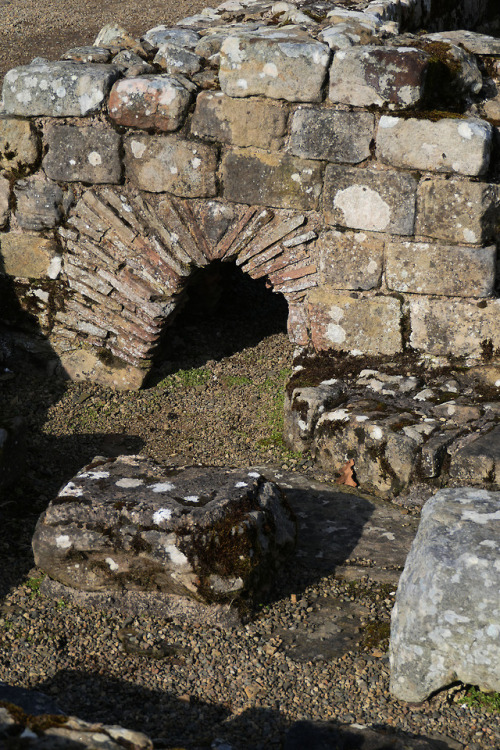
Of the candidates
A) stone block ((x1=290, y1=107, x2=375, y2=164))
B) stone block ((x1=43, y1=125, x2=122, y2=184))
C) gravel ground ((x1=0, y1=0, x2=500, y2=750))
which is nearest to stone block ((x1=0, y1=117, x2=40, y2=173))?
stone block ((x1=43, y1=125, x2=122, y2=184))

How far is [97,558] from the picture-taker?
156 inches

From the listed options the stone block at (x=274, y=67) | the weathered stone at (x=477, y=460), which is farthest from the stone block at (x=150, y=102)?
the weathered stone at (x=477, y=460)

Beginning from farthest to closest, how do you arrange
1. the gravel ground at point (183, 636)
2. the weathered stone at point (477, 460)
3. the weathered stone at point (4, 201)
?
the weathered stone at point (4, 201) → the weathered stone at point (477, 460) → the gravel ground at point (183, 636)

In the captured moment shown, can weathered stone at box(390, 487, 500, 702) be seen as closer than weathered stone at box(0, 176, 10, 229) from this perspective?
Yes

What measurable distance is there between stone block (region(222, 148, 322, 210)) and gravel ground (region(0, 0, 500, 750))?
140 cm

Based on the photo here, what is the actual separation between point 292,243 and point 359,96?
102 cm

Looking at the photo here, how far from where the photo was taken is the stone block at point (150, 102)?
17.8ft

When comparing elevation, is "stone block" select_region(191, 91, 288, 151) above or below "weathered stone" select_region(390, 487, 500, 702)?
above

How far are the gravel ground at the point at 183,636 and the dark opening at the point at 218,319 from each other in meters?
0.35

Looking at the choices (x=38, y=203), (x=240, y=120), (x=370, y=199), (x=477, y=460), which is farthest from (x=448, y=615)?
(x=38, y=203)

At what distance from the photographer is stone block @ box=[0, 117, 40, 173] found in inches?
232

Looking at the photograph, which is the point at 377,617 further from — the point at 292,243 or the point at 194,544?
the point at 292,243

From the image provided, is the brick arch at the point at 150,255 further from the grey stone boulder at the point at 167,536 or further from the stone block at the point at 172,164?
the grey stone boulder at the point at 167,536

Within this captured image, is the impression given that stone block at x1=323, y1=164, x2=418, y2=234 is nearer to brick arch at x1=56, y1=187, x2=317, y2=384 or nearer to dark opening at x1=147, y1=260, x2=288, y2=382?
brick arch at x1=56, y1=187, x2=317, y2=384
